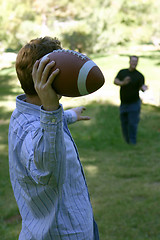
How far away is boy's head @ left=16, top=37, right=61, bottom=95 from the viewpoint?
146cm

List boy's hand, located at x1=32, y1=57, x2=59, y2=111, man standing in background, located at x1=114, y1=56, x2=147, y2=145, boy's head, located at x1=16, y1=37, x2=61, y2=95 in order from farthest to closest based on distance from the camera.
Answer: man standing in background, located at x1=114, y1=56, x2=147, y2=145 < boy's head, located at x1=16, y1=37, x2=61, y2=95 < boy's hand, located at x1=32, y1=57, x2=59, y2=111

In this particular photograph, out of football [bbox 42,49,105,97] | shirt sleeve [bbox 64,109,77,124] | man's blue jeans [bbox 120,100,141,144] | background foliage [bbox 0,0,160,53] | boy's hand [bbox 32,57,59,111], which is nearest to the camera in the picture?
boy's hand [bbox 32,57,59,111]

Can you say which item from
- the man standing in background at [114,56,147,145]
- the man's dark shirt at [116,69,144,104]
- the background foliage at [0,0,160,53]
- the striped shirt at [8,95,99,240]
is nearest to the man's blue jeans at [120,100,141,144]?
the man standing in background at [114,56,147,145]

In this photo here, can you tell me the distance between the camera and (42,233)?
1.62m

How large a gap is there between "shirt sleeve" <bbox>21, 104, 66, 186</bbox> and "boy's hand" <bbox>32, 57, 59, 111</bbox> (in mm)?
28

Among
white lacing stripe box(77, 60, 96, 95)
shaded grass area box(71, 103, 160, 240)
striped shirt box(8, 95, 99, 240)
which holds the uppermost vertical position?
white lacing stripe box(77, 60, 96, 95)

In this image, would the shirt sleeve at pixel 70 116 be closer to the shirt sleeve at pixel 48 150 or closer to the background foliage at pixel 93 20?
the shirt sleeve at pixel 48 150

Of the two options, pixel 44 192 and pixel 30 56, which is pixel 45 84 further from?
pixel 44 192

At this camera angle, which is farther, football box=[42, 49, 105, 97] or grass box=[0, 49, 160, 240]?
grass box=[0, 49, 160, 240]

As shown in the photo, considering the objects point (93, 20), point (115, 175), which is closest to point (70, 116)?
point (115, 175)

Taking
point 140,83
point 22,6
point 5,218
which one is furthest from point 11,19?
point 5,218

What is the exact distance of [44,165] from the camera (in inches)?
49.6

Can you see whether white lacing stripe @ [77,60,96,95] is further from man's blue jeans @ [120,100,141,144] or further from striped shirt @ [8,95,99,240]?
man's blue jeans @ [120,100,141,144]

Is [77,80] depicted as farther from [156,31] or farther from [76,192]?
[156,31]
